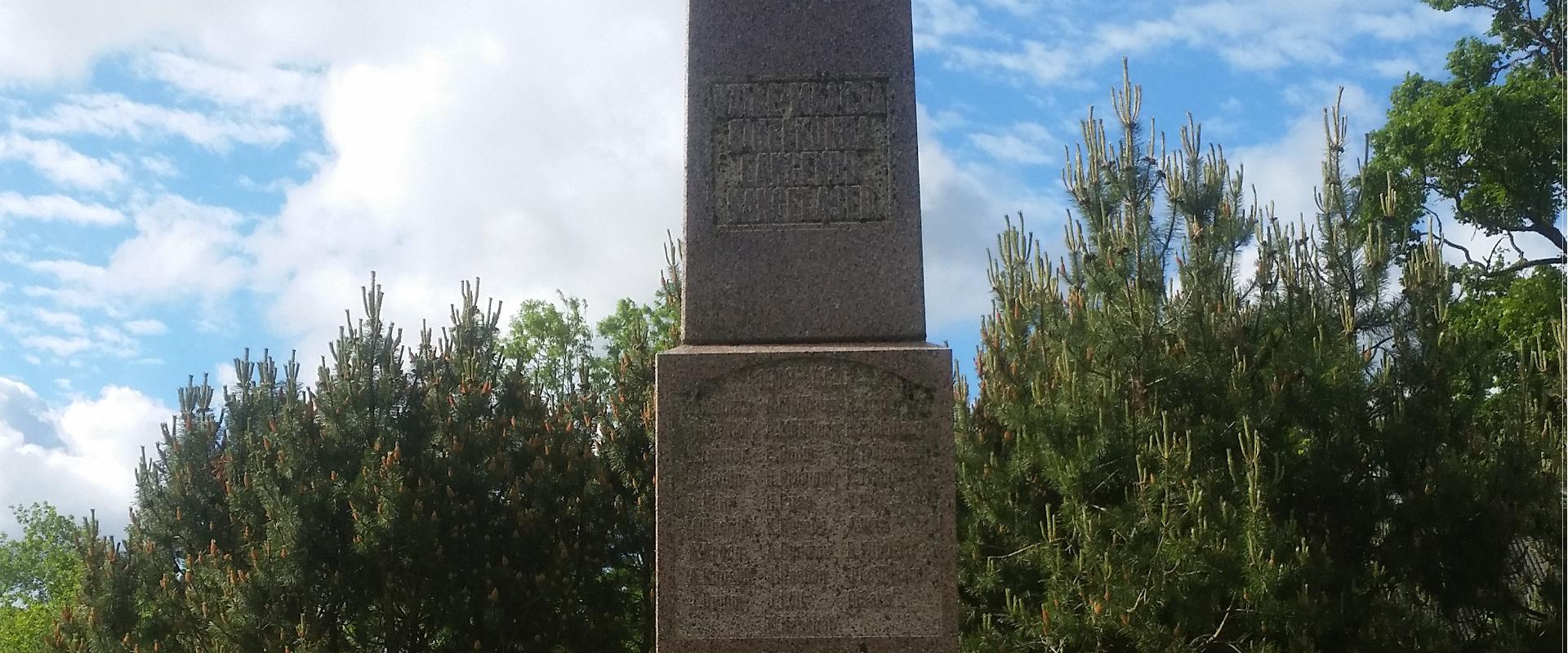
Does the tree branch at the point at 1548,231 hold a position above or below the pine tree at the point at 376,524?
above

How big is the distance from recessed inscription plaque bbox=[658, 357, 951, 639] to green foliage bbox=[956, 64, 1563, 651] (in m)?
4.29

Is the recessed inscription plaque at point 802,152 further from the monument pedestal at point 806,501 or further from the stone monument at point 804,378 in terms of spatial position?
the monument pedestal at point 806,501

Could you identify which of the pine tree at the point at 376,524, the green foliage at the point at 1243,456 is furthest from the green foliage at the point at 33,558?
the green foliage at the point at 1243,456

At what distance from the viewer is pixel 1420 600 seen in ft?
33.0

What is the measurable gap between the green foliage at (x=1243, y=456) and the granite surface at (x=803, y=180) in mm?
4374

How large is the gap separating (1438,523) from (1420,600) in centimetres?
56

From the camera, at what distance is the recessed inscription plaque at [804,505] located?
549 cm

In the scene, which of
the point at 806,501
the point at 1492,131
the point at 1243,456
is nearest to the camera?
the point at 806,501

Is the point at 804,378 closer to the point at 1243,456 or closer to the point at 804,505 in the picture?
the point at 804,505

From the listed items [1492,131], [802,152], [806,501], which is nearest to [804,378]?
[806,501]

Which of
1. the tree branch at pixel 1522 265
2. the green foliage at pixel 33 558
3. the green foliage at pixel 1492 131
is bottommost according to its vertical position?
the green foliage at pixel 33 558

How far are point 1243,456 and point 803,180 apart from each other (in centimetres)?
556

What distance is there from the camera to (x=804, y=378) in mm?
5621

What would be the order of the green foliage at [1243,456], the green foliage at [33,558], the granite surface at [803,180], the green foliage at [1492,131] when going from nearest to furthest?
the granite surface at [803,180]
the green foliage at [1243,456]
the green foliage at [1492,131]
the green foliage at [33,558]
